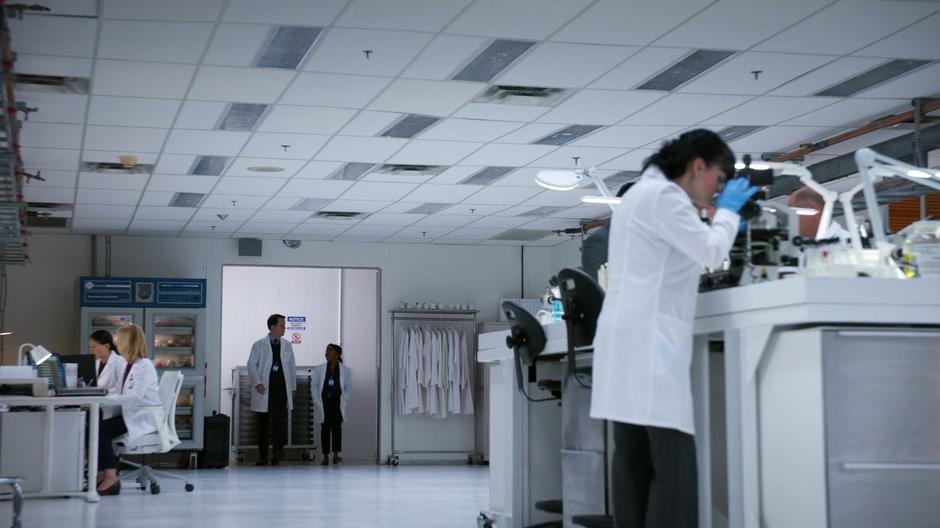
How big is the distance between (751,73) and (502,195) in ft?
15.1

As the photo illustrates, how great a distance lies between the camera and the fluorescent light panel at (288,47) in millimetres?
6340

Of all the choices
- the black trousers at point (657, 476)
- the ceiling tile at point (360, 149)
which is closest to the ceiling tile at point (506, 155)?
the ceiling tile at point (360, 149)

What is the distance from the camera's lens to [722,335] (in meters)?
3.31

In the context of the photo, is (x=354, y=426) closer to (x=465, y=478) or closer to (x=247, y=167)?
(x=465, y=478)

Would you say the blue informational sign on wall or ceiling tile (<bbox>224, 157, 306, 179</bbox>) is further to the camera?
the blue informational sign on wall

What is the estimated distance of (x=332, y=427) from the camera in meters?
14.5

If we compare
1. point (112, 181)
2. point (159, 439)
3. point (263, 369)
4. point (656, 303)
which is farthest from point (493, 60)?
point (263, 369)

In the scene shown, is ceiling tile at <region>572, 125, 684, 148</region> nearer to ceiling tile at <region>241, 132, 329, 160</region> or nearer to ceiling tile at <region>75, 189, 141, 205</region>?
ceiling tile at <region>241, 132, 329, 160</region>

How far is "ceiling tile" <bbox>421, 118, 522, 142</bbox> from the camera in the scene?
845 centimetres

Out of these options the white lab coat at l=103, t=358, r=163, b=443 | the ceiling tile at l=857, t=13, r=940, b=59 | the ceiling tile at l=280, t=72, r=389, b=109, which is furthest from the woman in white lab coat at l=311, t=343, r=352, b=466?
the ceiling tile at l=857, t=13, r=940, b=59

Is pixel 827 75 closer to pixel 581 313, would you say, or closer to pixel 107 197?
pixel 581 313

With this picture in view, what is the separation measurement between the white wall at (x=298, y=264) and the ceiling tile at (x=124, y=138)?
518cm

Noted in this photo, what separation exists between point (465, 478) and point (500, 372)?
6.04 meters

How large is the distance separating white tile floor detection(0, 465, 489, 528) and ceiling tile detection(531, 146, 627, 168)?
2824 millimetres
